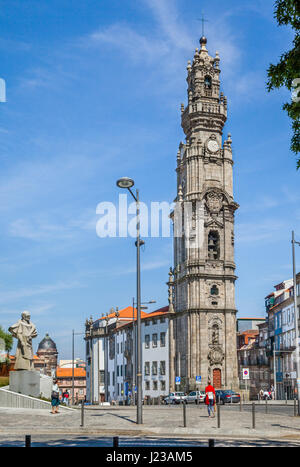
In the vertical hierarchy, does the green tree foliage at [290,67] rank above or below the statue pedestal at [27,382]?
above

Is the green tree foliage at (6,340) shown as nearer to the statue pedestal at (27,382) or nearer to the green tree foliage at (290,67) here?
the statue pedestal at (27,382)

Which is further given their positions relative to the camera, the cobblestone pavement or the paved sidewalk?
the paved sidewalk

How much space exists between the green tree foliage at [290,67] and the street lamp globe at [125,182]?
9860mm

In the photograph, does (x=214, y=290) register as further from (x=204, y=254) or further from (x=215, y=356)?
(x=215, y=356)

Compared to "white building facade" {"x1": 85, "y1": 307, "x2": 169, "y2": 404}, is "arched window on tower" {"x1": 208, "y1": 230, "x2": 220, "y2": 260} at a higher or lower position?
higher

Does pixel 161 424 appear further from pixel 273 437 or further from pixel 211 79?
pixel 211 79

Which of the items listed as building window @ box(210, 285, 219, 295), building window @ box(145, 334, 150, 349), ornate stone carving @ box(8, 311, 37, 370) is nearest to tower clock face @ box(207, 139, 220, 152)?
building window @ box(210, 285, 219, 295)

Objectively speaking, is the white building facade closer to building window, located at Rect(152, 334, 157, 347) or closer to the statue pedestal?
building window, located at Rect(152, 334, 157, 347)

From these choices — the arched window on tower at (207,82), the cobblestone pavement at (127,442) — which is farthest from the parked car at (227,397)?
the arched window on tower at (207,82)

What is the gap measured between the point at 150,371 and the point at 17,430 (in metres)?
76.6

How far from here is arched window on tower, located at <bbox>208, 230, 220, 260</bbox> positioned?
279 ft

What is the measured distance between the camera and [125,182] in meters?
23.3

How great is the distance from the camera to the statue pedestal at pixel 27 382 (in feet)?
98.1
